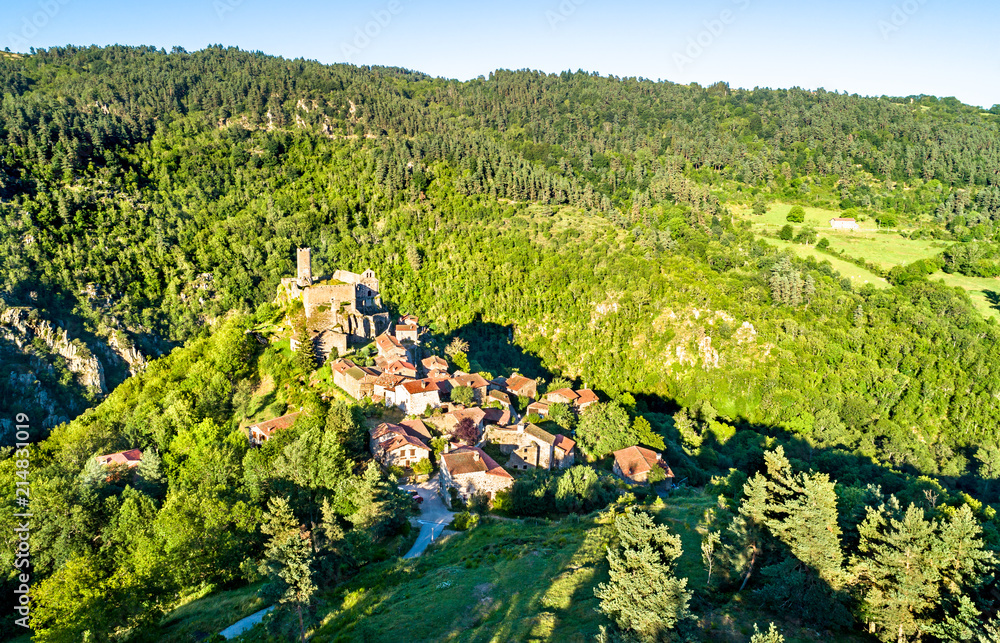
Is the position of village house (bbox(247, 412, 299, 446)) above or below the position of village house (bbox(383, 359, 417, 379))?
below

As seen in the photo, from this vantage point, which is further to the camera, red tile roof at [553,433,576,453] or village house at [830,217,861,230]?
village house at [830,217,861,230]

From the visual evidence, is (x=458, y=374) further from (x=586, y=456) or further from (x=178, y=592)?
(x=178, y=592)

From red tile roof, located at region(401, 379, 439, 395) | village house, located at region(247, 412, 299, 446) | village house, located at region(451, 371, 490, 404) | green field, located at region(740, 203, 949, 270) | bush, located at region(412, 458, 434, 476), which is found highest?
green field, located at region(740, 203, 949, 270)

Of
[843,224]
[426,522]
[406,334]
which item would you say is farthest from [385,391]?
[843,224]

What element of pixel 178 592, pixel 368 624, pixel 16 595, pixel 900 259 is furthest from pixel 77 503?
pixel 900 259

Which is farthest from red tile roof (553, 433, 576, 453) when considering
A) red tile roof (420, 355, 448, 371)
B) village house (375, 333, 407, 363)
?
village house (375, 333, 407, 363)

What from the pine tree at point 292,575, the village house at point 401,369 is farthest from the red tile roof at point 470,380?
the pine tree at point 292,575

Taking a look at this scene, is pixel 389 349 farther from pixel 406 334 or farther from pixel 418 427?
pixel 418 427

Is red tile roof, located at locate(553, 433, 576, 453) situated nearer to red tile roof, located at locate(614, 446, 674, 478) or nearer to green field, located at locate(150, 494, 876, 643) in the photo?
red tile roof, located at locate(614, 446, 674, 478)
